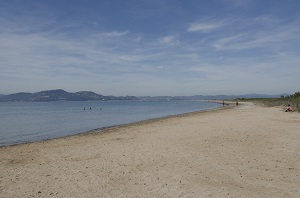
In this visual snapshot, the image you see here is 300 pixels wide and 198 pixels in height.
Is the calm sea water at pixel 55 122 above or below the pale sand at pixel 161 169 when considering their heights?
below

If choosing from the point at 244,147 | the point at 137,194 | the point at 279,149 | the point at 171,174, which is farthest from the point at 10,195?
the point at 279,149

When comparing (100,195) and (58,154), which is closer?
(100,195)

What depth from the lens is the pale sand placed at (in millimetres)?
9713

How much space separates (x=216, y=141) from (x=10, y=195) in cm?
1303

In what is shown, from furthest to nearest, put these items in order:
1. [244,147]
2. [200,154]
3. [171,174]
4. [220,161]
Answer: [244,147]
[200,154]
[220,161]
[171,174]

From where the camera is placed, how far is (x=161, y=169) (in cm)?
1229

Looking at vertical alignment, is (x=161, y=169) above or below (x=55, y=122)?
above

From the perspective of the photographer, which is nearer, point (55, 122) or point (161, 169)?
point (161, 169)

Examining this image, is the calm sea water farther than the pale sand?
Yes

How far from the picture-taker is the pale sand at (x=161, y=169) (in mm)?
9713

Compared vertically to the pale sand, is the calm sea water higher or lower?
lower

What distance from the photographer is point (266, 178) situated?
10602 millimetres

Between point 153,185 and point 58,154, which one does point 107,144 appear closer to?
point 58,154

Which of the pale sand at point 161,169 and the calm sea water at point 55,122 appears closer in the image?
the pale sand at point 161,169
